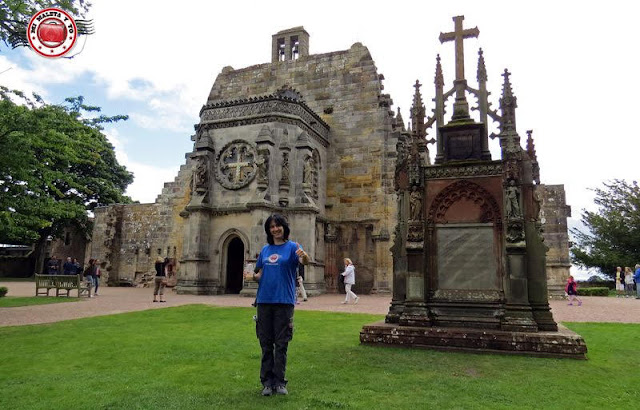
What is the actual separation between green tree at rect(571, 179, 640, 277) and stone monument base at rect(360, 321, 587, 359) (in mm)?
31772

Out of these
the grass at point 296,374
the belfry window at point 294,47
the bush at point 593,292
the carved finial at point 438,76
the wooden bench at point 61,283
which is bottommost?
the grass at point 296,374

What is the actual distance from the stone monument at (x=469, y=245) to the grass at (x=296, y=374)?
2.23ft

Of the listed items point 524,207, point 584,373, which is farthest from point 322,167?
point 584,373

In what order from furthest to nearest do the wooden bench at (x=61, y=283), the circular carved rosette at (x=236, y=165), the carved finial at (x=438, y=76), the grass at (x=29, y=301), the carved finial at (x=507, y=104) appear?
the circular carved rosette at (x=236, y=165), the wooden bench at (x=61, y=283), the grass at (x=29, y=301), the carved finial at (x=438, y=76), the carved finial at (x=507, y=104)

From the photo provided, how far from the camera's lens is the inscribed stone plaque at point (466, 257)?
25.7 feet

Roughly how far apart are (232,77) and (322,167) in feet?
33.4

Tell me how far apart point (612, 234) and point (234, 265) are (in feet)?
95.1

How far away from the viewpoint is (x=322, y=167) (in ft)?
77.8

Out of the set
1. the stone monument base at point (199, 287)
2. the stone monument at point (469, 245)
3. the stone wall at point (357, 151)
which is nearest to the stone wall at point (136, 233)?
the stone monument base at point (199, 287)

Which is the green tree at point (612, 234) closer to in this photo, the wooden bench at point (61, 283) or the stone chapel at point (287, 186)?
the stone chapel at point (287, 186)

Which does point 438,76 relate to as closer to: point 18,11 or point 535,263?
point 535,263

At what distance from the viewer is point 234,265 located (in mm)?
22156

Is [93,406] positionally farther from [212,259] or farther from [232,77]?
[232,77]

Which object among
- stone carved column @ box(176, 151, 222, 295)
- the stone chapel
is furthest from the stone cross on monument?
stone carved column @ box(176, 151, 222, 295)
